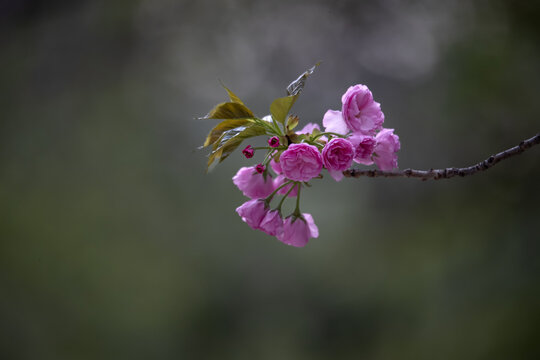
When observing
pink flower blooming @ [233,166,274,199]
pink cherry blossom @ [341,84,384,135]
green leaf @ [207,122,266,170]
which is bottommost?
pink flower blooming @ [233,166,274,199]

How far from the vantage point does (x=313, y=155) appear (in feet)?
1.82

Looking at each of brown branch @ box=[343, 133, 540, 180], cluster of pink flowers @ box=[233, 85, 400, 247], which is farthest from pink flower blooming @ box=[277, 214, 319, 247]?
brown branch @ box=[343, 133, 540, 180]

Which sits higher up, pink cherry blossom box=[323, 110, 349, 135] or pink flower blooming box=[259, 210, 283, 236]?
pink cherry blossom box=[323, 110, 349, 135]

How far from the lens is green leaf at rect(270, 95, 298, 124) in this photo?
0.56 metres

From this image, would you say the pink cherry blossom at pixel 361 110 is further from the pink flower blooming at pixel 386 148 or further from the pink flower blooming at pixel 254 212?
the pink flower blooming at pixel 254 212

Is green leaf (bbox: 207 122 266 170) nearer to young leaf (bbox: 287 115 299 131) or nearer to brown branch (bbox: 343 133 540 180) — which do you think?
young leaf (bbox: 287 115 299 131)

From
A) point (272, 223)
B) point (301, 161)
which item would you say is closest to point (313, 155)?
point (301, 161)

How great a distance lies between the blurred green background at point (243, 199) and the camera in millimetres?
1940

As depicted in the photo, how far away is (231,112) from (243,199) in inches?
59.7

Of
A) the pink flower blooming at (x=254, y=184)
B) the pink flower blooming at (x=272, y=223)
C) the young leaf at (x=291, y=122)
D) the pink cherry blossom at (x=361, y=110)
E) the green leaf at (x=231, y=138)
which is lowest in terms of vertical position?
the pink flower blooming at (x=272, y=223)

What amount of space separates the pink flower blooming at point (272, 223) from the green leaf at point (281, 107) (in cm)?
13

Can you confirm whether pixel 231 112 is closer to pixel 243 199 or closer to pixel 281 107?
pixel 281 107

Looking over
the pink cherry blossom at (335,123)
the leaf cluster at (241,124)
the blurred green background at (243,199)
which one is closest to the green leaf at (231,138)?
the leaf cluster at (241,124)

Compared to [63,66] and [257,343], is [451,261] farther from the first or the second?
[63,66]
